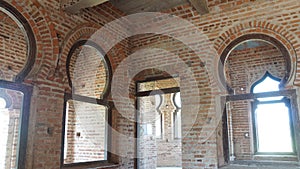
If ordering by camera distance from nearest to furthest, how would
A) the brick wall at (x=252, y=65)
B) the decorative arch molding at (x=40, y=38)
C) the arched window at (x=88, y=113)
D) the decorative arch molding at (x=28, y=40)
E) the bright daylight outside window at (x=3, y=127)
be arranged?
1. the decorative arch molding at (x=28, y=40)
2. the decorative arch molding at (x=40, y=38)
3. the arched window at (x=88, y=113)
4. the bright daylight outside window at (x=3, y=127)
5. the brick wall at (x=252, y=65)

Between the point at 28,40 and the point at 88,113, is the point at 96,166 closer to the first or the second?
the point at 88,113

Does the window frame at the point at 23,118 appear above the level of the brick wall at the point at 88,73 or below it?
below

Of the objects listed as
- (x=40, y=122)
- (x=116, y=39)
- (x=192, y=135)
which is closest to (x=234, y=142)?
(x=192, y=135)

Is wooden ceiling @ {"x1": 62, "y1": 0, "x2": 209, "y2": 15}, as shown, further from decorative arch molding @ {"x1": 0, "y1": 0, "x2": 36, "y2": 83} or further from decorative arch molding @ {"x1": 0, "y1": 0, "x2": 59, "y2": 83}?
decorative arch molding @ {"x1": 0, "y1": 0, "x2": 36, "y2": 83}

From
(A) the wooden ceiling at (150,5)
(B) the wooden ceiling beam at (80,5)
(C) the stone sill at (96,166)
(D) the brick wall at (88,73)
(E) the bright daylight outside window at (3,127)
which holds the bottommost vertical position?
(C) the stone sill at (96,166)

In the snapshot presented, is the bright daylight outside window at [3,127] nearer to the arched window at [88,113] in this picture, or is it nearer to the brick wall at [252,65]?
the arched window at [88,113]

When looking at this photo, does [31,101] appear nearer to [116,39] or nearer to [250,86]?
[116,39]

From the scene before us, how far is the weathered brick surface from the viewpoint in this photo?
14.5 ft

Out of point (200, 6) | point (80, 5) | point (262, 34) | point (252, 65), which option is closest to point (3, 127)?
A: point (80, 5)

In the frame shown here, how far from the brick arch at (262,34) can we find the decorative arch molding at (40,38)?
335cm

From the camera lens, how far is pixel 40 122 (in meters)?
4.31

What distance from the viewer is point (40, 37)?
4.59 metres

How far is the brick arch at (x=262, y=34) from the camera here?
4.91m

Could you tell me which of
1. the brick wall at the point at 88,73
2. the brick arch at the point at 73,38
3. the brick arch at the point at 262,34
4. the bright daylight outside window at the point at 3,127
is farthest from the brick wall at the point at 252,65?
the bright daylight outside window at the point at 3,127
